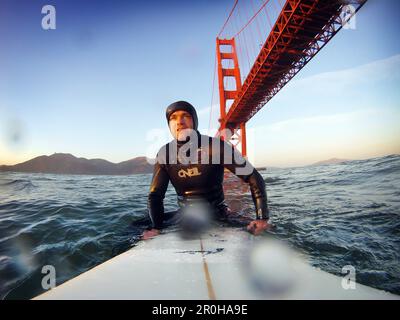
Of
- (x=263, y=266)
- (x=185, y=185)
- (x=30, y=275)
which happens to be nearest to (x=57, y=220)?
(x=30, y=275)

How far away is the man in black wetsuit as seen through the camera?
8.36 feet

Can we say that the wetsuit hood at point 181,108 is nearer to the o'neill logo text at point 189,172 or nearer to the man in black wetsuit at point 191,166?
the man in black wetsuit at point 191,166

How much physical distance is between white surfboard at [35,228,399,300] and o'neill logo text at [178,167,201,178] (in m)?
1.04

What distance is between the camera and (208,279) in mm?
1142

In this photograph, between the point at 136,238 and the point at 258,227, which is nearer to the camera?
the point at 258,227

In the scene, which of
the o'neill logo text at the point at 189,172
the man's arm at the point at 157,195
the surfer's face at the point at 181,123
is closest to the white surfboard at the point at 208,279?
the man's arm at the point at 157,195

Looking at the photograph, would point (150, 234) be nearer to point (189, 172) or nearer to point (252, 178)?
point (189, 172)

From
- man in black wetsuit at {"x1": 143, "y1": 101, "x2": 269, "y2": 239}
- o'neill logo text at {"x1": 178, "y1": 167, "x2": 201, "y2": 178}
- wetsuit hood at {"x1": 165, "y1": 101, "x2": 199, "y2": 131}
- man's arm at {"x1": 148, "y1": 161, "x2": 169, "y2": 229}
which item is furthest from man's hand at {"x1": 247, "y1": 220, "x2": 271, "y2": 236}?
wetsuit hood at {"x1": 165, "y1": 101, "x2": 199, "y2": 131}

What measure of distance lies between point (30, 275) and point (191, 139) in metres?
1.97

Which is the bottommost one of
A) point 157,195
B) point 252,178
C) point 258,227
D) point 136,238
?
point 136,238

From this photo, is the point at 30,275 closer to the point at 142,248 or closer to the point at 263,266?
the point at 142,248

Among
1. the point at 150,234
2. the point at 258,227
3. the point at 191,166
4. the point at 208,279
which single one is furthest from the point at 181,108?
the point at 208,279

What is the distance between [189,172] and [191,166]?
76 millimetres

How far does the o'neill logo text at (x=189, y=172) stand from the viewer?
2570mm
